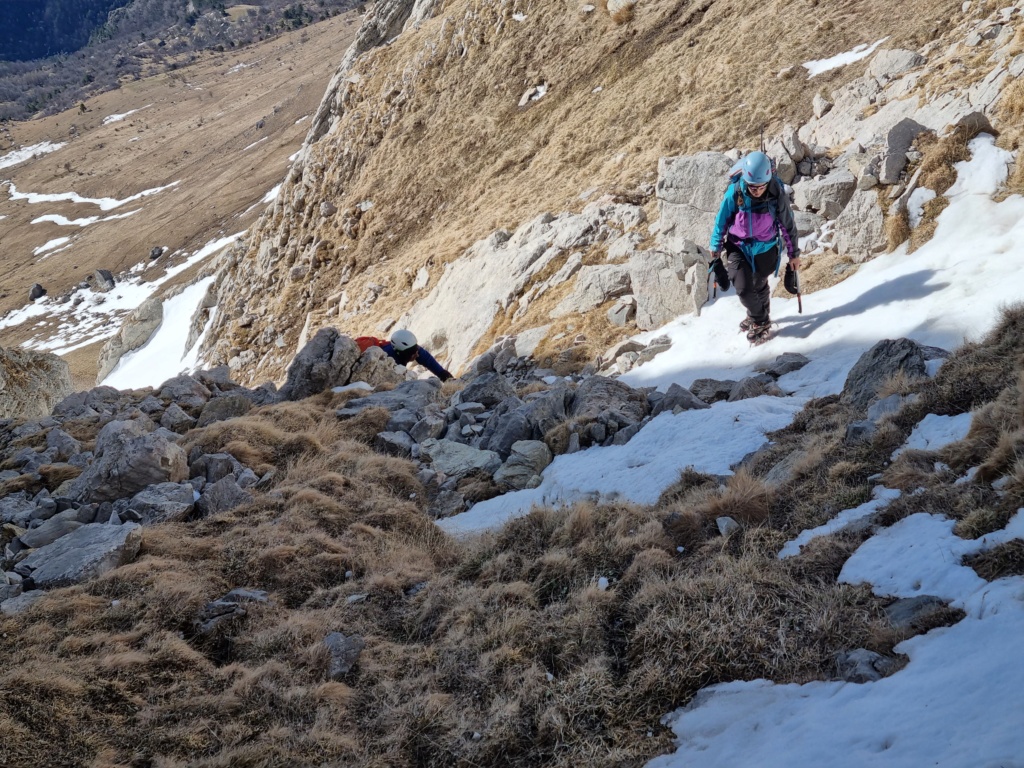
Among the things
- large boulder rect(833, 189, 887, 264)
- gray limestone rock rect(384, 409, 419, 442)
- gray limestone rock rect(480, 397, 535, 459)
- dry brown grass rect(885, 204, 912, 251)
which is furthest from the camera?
→ large boulder rect(833, 189, 887, 264)

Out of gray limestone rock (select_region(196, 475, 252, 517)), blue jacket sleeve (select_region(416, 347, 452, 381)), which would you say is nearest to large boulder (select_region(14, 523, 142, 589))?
gray limestone rock (select_region(196, 475, 252, 517))

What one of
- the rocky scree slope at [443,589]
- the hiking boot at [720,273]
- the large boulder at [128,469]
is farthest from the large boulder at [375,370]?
the hiking boot at [720,273]

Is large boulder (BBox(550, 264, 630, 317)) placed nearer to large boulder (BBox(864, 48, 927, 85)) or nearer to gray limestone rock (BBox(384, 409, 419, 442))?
gray limestone rock (BBox(384, 409, 419, 442))

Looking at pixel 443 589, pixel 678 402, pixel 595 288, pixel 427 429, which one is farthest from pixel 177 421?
pixel 595 288

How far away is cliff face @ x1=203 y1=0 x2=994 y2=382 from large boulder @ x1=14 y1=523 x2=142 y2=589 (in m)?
10.6

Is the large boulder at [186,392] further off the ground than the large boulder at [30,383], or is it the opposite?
the large boulder at [30,383]

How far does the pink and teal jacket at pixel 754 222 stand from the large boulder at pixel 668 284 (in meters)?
2.07

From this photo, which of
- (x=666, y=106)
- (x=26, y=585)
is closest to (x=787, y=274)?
(x=26, y=585)

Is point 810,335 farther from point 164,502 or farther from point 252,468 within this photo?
point 164,502

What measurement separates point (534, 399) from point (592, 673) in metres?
5.87

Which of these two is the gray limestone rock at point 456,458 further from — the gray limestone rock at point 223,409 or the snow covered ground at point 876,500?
the gray limestone rock at point 223,409

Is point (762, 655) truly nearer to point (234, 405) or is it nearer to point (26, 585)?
point (26, 585)

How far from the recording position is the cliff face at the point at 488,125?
697 inches

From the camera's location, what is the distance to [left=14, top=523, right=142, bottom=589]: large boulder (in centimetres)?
573
